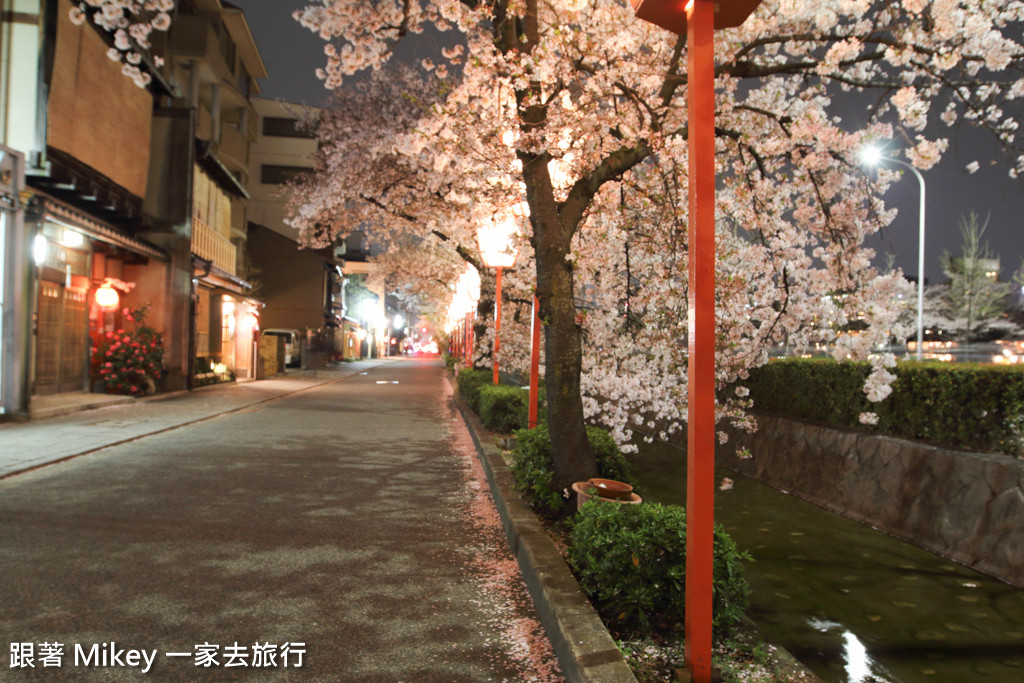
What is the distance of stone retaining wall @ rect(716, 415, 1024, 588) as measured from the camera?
6.30 m

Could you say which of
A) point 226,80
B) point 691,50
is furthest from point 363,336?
point 691,50

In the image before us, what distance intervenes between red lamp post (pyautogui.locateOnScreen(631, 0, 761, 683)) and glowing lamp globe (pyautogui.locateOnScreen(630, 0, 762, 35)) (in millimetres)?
19

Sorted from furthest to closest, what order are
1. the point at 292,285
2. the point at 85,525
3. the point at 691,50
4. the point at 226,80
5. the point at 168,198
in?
the point at 292,285, the point at 226,80, the point at 168,198, the point at 85,525, the point at 691,50

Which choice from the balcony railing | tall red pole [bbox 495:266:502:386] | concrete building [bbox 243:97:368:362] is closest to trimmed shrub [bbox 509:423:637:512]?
tall red pole [bbox 495:266:502:386]

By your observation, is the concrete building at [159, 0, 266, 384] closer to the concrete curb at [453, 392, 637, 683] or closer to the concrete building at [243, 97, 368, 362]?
the concrete building at [243, 97, 368, 362]

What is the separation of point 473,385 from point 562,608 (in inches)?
544

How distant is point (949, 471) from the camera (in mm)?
7121

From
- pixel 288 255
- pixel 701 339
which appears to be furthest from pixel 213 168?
pixel 701 339

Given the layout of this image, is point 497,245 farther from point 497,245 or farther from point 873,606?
point 873,606

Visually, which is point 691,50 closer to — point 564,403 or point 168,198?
point 564,403

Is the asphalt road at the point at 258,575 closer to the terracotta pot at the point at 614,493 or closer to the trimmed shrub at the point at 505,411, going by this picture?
the terracotta pot at the point at 614,493

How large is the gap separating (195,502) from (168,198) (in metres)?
16.5

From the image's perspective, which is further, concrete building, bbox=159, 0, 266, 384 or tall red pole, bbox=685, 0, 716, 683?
concrete building, bbox=159, 0, 266, 384

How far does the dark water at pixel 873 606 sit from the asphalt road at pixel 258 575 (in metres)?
2.33
